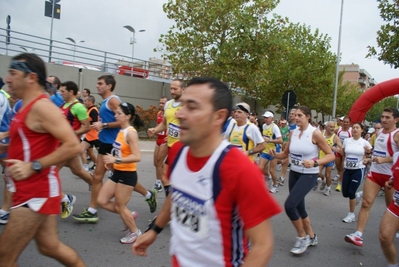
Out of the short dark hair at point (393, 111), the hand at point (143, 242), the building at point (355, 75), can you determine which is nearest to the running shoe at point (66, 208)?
the hand at point (143, 242)

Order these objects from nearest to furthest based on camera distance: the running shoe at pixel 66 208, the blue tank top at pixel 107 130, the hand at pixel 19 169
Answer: the hand at pixel 19 169, the running shoe at pixel 66 208, the blue tank top at pixel 107 130

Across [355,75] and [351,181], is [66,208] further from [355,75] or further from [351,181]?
[355,75]

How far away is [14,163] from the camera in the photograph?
265cm

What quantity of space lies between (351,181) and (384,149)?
3.49 ft

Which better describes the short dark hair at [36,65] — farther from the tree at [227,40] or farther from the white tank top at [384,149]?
the tree at [227,40]

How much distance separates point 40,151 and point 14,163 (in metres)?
0.21

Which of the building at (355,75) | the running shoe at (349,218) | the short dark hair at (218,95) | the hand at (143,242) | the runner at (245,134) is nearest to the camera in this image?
the short dark hair at (218,95)

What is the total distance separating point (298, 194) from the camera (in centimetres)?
478

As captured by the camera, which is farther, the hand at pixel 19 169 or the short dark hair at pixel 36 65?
the short dark hair at pixel 36 65

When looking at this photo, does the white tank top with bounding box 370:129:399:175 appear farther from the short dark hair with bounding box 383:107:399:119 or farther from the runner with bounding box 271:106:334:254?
the runner with bounding box 271:106:334:254

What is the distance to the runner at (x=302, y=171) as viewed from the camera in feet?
15.7

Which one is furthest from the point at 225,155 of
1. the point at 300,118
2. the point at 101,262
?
the point at 300,118

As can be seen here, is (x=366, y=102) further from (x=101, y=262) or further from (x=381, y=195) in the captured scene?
(x=101, y=262)

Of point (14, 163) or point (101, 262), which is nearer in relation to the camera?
point (14, 163)
